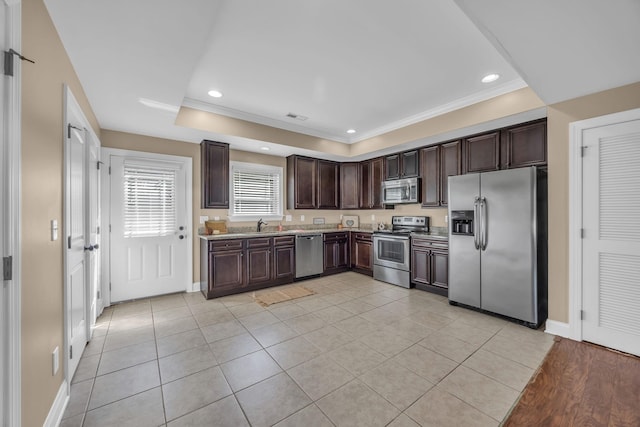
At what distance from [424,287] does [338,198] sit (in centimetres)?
261

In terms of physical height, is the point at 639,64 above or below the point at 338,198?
above

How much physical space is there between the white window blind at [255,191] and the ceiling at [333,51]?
4.35 ft

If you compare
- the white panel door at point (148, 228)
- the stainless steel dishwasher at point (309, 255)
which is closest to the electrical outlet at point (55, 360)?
the white panel door at point (148, 228)

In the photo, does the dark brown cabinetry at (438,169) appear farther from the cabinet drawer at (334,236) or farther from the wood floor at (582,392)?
the wood floor at (582,392)

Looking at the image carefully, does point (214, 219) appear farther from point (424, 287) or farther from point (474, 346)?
point (474, 346)

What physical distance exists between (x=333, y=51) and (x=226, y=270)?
10.9ft

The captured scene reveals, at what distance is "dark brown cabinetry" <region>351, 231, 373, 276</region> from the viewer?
5.30 meters

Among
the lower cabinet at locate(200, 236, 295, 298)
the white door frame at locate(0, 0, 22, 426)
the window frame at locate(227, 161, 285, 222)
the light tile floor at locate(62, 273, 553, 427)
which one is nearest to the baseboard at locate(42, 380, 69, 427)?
the light tile floor at locate(62, 273, 553, 427)

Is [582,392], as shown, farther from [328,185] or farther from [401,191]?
[328,185]

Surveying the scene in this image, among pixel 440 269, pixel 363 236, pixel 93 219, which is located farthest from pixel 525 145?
pixel 93 219

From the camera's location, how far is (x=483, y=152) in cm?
382

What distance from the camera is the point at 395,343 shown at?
267cm

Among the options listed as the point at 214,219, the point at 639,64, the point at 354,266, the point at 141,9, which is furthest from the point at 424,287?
the point at 141,9

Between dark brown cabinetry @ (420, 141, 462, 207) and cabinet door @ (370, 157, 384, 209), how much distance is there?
0.93m
